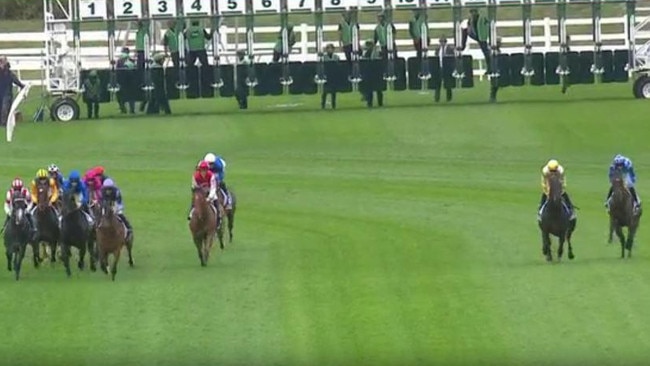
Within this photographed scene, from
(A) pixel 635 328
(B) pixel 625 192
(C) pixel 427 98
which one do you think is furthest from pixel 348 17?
(A) pixel 635 328

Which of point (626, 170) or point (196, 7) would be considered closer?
point (626, 170)

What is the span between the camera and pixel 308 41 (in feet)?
168

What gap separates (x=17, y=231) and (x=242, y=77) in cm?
2007

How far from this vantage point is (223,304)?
19.8 metres

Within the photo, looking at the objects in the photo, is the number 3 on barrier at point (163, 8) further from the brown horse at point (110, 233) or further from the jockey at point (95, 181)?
the brown horse at point (110, 233)

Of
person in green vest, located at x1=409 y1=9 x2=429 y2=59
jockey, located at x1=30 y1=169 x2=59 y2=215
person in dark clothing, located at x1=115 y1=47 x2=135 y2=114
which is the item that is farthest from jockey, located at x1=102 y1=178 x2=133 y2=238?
person in green vest, located at x1=409 y1=9 x2=429 y2=59

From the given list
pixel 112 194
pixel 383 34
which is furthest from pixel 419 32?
pixel 112 194

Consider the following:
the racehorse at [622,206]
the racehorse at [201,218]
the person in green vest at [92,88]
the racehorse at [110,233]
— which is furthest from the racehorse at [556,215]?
the person in green vest at [92,88]

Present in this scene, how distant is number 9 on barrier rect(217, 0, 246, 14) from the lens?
4234cm

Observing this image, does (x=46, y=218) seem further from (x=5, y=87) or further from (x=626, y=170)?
(x=5, y=87)

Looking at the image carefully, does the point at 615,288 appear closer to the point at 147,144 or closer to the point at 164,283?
the point at 164,283

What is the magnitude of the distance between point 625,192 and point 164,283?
17.8 feet

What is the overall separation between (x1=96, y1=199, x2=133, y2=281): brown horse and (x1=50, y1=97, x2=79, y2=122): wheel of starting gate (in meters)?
20.3

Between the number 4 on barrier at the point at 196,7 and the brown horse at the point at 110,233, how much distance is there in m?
20.8
